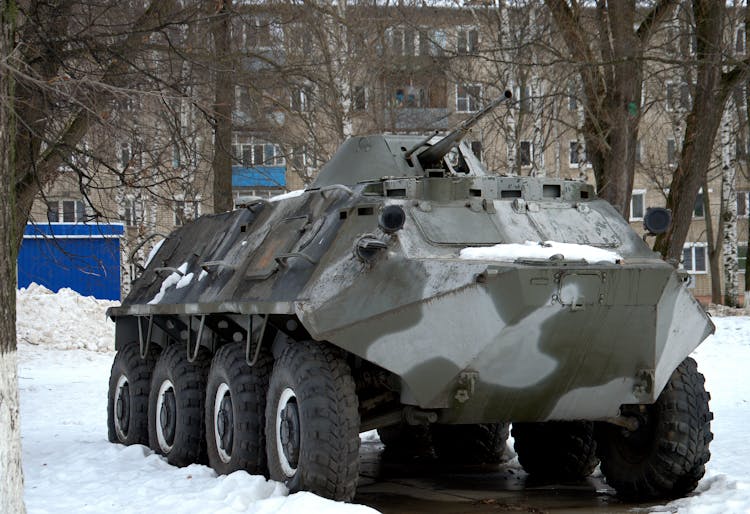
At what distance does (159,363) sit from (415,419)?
12.2ft

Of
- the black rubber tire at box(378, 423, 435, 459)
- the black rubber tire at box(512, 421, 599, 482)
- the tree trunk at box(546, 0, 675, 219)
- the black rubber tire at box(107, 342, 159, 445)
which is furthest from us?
the tree trunk at box(546, 0, 675, 219)

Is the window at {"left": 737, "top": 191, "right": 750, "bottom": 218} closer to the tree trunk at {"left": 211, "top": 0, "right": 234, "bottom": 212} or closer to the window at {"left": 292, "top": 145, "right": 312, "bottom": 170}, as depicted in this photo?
the window at {"left": 292, "top": 145, "right": 312, "bottom": 170}

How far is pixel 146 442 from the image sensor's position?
1243 centimetres

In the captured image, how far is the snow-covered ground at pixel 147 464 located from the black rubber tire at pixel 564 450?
985mm

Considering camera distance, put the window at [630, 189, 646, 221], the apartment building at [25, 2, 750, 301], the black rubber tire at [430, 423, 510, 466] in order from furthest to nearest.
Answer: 1. the window at [630, 189, 646, 221]
2. the apartment building at [25, 2, 750, 301]
3. the black rubber tire at [430, 423, 510, 466]

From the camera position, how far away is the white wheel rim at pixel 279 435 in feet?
29.0

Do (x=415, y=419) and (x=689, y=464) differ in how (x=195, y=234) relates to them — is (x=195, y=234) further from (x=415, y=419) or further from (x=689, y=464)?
(x=689, y=464)

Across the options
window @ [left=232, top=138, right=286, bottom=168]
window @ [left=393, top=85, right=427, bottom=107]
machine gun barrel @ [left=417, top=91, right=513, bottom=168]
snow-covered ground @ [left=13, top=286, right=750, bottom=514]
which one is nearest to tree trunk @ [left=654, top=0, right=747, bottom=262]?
snow-covered ground @ [left=13, top=286, right=750, bottom=514]

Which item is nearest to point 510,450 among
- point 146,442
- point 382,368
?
point 146,442

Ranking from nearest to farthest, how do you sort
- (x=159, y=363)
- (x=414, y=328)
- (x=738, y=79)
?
(x=414, y=328), (x=159, y=363), (x=738, y=79)

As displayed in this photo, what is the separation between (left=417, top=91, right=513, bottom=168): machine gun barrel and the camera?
9.88m

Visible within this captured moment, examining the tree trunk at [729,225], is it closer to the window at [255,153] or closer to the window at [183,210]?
the window at [255,153]

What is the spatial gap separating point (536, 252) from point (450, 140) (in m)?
2.12

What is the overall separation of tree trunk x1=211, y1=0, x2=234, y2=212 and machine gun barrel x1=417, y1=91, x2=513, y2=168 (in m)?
2.50
